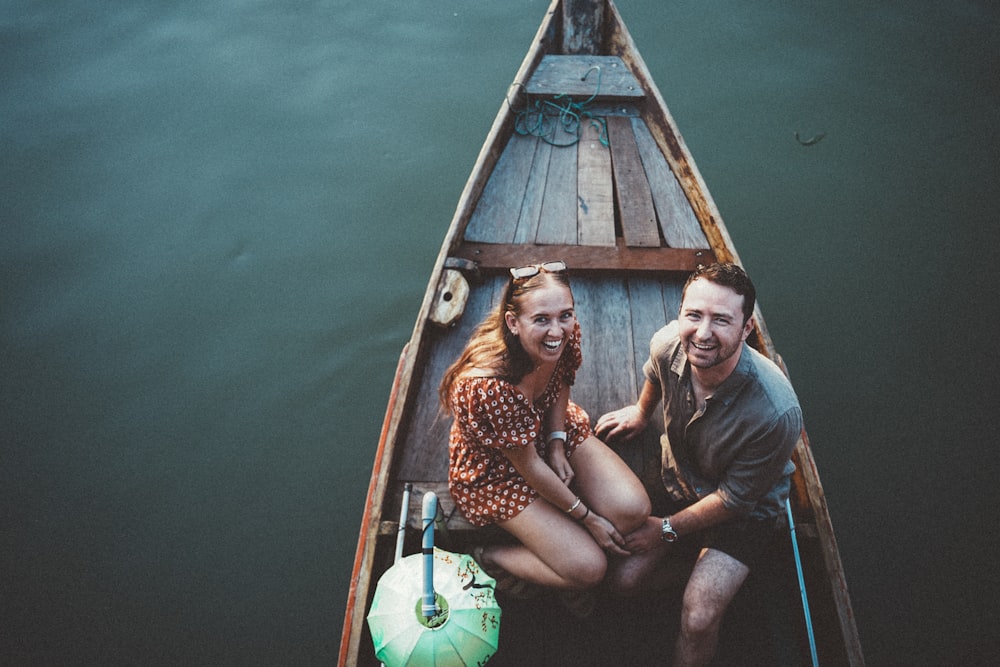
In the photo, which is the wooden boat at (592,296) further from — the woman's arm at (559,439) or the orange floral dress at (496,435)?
the woman's arm at (559,439)

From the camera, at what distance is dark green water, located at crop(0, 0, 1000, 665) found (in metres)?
3.72

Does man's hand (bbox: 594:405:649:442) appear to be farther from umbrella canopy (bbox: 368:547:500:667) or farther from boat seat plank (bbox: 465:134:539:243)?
boat seat plank (bbox: 465:134:539:243)

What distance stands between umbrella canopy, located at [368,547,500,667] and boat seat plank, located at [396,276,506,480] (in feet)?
3.37

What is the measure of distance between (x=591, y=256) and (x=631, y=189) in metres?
0.75

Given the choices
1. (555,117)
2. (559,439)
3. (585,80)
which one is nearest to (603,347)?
(559,439)

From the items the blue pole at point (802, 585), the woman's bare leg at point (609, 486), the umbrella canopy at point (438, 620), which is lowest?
the blue pole at point (802, 585)

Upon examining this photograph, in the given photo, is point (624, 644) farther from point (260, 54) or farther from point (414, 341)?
point (260, 54)

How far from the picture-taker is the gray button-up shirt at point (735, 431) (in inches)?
78.7

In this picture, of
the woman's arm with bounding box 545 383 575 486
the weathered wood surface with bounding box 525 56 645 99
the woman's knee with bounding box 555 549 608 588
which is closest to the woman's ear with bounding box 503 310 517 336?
the woman's arm with bounding box 545 383 575 486

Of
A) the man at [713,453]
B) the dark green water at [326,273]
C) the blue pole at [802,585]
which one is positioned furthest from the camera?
the dark green water at [326,273]

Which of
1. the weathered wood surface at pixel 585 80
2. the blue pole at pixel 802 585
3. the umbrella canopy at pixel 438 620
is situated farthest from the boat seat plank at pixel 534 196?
the umbrella canopy at pixel 438 620

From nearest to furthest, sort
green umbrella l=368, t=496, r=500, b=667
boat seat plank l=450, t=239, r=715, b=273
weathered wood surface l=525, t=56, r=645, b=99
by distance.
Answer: green umbrella l=368, t=496, r=500, b=667, boat seat plank l=450, t=239, r=715, b=273, weathered wood surface l=525, t=56, r=645, b=99

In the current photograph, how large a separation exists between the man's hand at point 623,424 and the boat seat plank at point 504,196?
1.41 metres

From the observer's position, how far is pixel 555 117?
437cm
